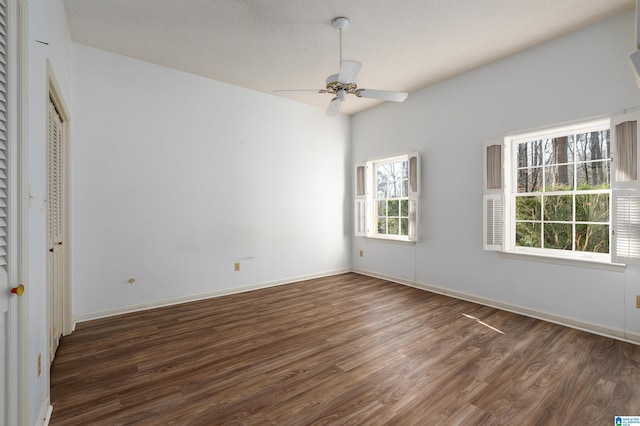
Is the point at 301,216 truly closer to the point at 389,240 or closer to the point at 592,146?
the point at 389,240

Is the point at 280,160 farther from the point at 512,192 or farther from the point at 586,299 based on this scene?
the point at 586,299

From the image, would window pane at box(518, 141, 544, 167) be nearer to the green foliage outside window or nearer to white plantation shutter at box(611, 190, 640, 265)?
the green foliage outside window

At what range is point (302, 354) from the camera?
8.38 ft

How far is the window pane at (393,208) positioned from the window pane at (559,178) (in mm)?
2141

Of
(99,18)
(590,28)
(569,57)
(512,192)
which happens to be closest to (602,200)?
(512,192)

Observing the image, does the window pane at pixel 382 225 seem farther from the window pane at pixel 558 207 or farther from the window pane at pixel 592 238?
the window pane at pixel 592 238

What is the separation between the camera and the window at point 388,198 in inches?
181

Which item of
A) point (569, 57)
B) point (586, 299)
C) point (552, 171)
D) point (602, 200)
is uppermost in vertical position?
point (569, 57)

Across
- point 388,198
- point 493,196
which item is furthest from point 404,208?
point 493,196

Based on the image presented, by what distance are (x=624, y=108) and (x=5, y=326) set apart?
15.0 ft

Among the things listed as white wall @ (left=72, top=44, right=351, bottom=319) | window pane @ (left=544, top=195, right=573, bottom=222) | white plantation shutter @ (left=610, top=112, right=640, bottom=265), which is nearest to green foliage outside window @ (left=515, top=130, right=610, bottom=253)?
window pane @ (left=544, top=195, right=573, bottom=222)

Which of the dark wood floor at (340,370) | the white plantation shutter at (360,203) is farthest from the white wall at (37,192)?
the white plantation shutter at (360,203)

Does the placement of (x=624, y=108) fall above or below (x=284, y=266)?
above

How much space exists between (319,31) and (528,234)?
3306mm
